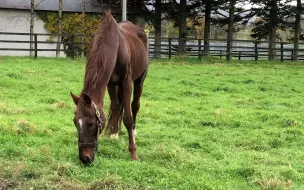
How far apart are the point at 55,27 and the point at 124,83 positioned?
2440 cm

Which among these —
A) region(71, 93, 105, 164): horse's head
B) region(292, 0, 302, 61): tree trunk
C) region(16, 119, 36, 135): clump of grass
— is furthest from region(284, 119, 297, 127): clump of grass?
region(292, 0, 302, 61): tree trunk

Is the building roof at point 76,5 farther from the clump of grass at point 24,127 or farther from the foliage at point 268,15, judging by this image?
the clump of grass at point 24,127

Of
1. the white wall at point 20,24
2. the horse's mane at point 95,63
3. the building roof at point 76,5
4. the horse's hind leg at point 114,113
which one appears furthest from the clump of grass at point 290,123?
the building roof at point 76,5

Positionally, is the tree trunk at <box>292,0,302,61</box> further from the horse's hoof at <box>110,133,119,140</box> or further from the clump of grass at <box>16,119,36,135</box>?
the clump of grass at <box>16,119,36,135</box>

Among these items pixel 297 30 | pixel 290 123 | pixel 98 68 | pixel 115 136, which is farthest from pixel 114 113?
pixel 297 30

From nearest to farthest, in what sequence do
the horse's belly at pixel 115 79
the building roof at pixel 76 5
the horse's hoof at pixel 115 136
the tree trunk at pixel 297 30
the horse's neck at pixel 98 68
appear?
the horse's neck at pixel 98 68 → the horse's belly at pixel 115 79 → the horse's hoof at pixel 115 136 → the tree trunk at pixel 297 30 → the building roof at pixel 76 5

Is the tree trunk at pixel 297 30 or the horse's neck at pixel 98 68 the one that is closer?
the horse's neck at pixel 98 68

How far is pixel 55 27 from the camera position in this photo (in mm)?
28734

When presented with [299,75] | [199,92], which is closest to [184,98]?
[199,92]

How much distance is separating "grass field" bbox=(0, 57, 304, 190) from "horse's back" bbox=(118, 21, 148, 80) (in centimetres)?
104

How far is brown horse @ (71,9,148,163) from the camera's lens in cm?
444

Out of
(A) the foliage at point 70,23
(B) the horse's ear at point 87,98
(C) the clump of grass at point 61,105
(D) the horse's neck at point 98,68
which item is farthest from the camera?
(A) the foliage at point 70,23

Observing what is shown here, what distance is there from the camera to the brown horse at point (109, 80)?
4.44 m

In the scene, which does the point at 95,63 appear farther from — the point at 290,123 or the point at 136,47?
the point at 290,123
